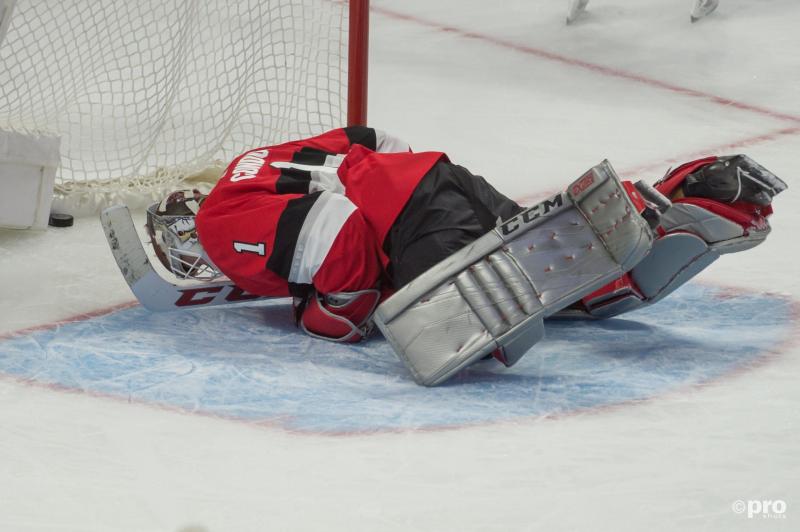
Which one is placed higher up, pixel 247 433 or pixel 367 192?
pixel 367 192

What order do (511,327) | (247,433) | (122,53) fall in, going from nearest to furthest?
1. (247,433)
2. (511,327)
3. (122,53)

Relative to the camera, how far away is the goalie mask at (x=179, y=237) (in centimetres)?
248

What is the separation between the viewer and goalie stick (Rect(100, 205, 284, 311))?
2.55 metres

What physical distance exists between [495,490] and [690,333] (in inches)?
31.3

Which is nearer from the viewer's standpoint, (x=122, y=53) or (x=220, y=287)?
(x=220, y=287)

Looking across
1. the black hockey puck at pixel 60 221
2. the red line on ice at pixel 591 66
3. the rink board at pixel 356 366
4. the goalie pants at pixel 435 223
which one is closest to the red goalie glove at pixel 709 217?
the rink board at pixel 356 366

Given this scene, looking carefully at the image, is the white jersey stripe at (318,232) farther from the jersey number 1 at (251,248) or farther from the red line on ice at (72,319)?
the red line on ice at (72,319)

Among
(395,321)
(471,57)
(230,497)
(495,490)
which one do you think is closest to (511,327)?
(395,321)

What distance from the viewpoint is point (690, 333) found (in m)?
2.40

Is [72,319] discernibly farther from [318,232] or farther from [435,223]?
[435,223]

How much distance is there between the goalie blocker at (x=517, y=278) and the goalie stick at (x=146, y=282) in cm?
50

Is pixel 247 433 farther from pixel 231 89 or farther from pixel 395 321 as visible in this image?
pixel 231 89

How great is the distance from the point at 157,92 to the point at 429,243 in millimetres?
1505

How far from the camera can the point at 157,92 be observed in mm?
3527
